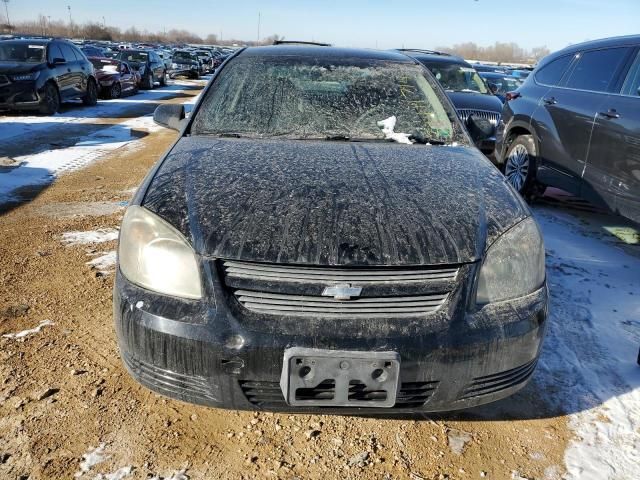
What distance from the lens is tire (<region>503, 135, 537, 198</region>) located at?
5656 mm

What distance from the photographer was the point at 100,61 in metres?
18.8

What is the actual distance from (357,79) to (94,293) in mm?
2135

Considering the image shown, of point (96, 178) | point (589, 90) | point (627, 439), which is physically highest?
point (589, 90)

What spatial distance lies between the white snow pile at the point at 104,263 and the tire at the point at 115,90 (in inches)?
560

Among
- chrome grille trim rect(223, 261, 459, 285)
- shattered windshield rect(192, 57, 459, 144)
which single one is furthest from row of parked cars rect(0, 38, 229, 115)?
chrome grille trim rect(223, 261, 459, 285)

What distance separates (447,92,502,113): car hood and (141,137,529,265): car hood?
234 inches

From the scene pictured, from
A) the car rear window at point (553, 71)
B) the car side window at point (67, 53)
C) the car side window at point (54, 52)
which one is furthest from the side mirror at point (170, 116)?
the car side window at point (67, 53)

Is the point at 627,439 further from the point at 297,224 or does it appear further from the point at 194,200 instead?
the point at 194,200

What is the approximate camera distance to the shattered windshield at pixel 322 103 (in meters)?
3.04

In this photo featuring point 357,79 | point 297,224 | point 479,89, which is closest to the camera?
point 297,224

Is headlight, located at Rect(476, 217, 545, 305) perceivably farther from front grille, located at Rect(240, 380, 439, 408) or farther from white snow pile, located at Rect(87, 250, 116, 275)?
white snow pile, located at Rect(87, 250, 116, 275)

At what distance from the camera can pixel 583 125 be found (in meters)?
4.68

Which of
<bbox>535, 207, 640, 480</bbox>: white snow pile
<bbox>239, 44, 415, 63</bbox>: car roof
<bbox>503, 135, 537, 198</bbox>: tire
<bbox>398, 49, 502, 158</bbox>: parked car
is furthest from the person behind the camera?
<bbox>398, 49, 502, 158</bbox>: parked car

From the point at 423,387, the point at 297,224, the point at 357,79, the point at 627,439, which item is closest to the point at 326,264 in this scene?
the point at 297,224
